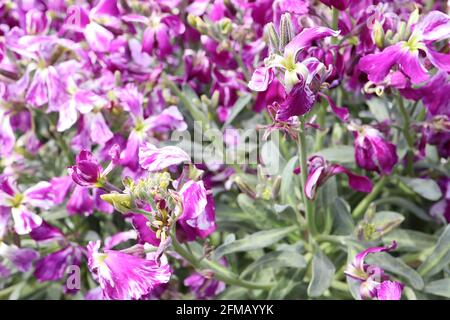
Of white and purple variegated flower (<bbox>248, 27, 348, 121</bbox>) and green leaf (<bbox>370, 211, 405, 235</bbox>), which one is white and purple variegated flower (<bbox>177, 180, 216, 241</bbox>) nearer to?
white and purple variegated flower (<bbox>248, 27, 348, 121</bbox>)

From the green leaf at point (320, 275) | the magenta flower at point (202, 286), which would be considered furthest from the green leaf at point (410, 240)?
the magenta flower at point (202, 286)

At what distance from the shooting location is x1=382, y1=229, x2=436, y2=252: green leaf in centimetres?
93

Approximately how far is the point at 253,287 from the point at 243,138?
0.23 m

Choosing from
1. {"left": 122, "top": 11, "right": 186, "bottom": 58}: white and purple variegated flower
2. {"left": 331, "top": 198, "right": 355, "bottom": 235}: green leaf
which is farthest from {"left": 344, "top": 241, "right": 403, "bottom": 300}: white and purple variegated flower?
{"left": 122, "top": 11, "right": 186, "bottom": 58}: white and purple variegated flower

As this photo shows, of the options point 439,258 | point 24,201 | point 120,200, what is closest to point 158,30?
point 24,201

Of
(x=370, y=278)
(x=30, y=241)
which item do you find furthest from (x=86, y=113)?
(x=370, y=278)

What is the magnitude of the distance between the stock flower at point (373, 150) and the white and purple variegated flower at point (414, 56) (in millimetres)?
123

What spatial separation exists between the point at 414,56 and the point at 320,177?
19cm

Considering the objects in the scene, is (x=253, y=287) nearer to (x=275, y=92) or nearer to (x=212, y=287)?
(x=212, y=287)

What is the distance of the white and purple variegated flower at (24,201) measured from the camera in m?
0.88

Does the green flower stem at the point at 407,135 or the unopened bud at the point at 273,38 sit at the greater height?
the unopened bud at the point at 273,38

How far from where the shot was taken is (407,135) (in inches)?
37.7

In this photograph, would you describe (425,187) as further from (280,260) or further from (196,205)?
(196,205)

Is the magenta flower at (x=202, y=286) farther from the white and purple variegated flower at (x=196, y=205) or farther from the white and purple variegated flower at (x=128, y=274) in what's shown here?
the white and purple variegated flower at (x=128, y=274)
